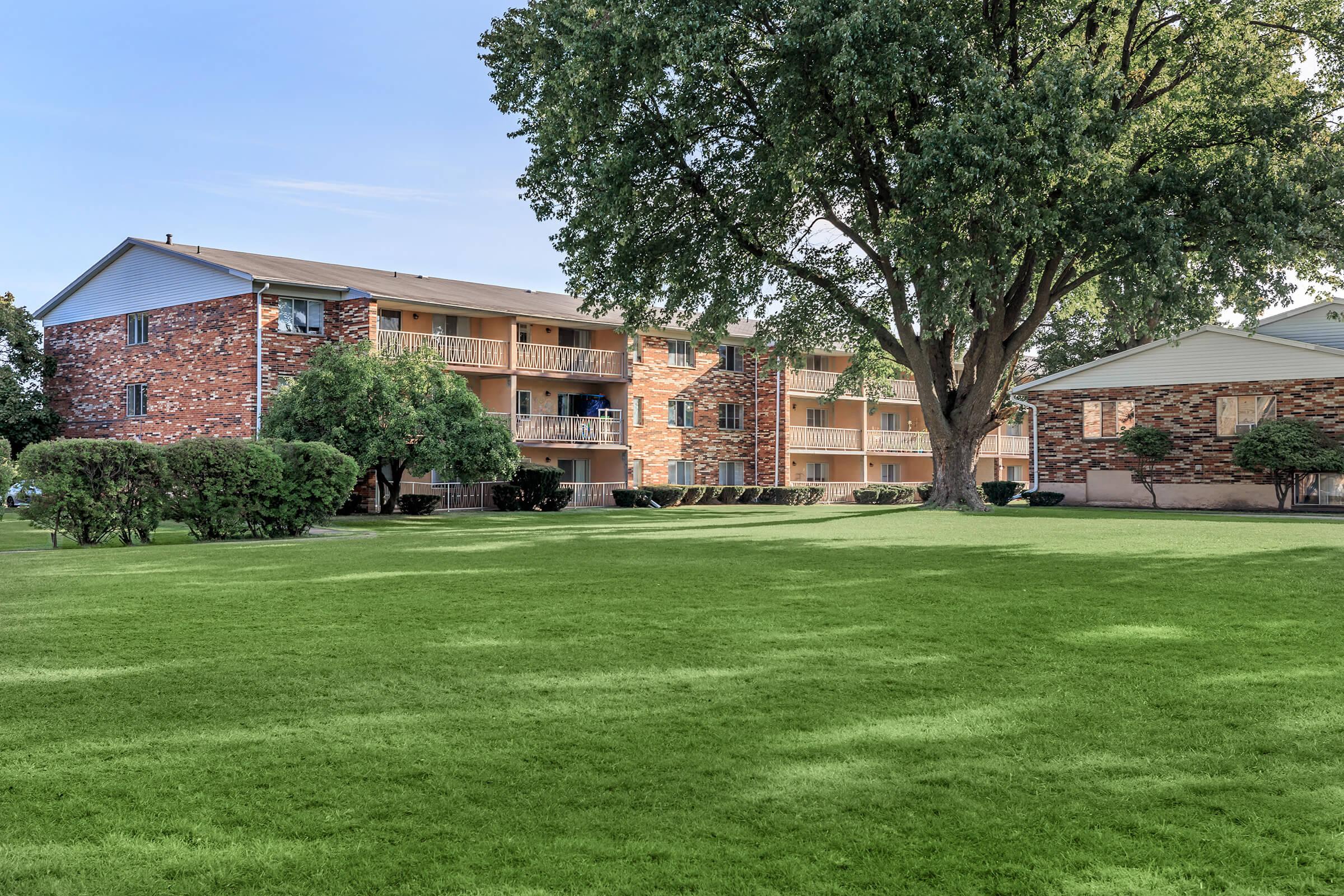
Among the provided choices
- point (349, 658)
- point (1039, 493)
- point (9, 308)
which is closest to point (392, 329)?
point (9, 308)

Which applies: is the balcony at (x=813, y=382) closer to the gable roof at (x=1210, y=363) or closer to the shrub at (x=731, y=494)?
the shrub at (x=731, y=494)

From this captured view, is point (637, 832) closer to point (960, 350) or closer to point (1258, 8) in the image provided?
point (1258, 8)

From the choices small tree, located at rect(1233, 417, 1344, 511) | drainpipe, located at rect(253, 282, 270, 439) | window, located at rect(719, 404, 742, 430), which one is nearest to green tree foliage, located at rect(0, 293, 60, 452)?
drainpipe, located at rect(253, 282, 270, 439)

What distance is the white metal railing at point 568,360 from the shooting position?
43562mm

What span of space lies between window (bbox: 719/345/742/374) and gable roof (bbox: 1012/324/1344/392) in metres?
14.4

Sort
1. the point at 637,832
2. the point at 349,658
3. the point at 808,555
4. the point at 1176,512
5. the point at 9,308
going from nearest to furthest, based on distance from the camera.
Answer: the point at 637,832
the point at 349,658
the point at 808,555
the point at 1176,512
the point at 9,308

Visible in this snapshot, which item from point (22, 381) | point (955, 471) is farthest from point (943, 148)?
point (22, 381)

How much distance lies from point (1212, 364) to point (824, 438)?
1974 cm

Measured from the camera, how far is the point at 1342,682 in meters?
7.01

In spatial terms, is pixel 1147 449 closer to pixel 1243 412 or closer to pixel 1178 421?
pixel 1178 421

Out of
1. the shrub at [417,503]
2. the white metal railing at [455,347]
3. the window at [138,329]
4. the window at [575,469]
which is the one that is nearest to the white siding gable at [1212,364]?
the window at [575,469]

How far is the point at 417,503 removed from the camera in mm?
36969

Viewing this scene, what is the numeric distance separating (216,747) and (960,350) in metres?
34.1

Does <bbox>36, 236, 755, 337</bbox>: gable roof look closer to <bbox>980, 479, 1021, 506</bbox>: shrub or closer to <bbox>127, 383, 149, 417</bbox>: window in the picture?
<bbox>127, 383, 149, 417</bbox>: window
